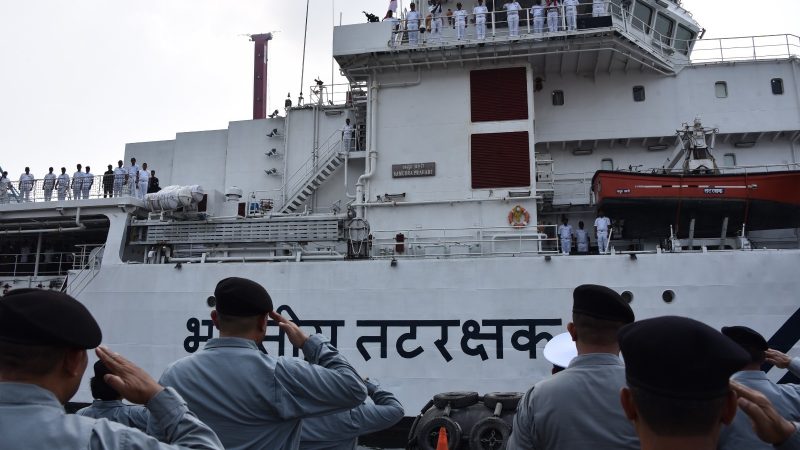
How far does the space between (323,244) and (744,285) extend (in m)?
8.20

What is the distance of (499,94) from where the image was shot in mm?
12617

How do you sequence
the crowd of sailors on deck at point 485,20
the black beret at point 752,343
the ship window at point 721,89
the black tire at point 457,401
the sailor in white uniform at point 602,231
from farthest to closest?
the ship window at point 721,89 → the crowd of sailors on deck at point 485,20 → the sailor in white uniform at point 602,231 → the black tire at point 457,401 → the black beret at point 752,343

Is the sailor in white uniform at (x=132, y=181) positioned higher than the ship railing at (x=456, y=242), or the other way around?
the sailor in white uniform at (x=132, y=181)

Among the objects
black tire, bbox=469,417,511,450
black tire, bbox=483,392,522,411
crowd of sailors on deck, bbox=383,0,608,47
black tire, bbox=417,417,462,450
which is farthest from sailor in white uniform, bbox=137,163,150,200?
black tire, bbox=469,417,511,450

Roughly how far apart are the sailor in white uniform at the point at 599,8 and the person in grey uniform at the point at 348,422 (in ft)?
37.8

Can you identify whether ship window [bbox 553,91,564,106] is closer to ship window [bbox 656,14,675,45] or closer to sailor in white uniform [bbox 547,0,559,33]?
sailor in white uniform [bbox 547,0,559,33]

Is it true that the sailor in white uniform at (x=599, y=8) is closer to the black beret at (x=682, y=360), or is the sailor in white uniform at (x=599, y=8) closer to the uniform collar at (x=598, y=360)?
the uniform collar at (x=598, y=360)

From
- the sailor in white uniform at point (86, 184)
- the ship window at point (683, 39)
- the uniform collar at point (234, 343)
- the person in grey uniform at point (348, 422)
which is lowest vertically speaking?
the person in grey uniform at point (348, 422)

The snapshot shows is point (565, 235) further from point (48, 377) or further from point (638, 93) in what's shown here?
point (48, 377)

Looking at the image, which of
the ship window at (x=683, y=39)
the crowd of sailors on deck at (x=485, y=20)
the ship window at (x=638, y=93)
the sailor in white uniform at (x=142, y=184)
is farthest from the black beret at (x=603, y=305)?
the ship window at (x=683, y=39)

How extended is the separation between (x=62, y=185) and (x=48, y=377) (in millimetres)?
14755

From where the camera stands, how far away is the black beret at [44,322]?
1.65m

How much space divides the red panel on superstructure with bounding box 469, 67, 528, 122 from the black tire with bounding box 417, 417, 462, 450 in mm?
6780

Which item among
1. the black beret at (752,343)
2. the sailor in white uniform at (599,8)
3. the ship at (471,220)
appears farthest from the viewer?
the sailor in white uniform at (599,8)
